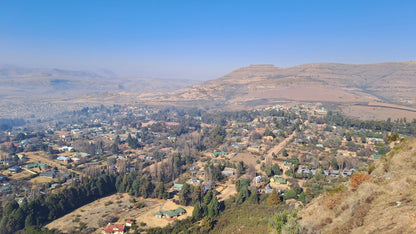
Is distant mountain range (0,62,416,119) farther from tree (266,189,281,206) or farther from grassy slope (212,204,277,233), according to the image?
grassy slope (212,204,277,233)

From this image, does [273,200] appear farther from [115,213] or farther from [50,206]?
[50,206]

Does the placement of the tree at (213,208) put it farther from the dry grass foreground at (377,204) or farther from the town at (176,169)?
the dry grass foreground at (377,204)

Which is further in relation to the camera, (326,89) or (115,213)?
(326,89)

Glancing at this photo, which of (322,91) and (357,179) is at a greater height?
(322,91)

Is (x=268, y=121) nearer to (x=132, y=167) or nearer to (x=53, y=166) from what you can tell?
(x=132, y=167)

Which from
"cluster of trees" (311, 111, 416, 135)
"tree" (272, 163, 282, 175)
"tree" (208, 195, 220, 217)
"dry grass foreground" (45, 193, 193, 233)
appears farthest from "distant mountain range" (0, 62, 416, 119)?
"dry grass foreground" (45, 193, 193, 233)

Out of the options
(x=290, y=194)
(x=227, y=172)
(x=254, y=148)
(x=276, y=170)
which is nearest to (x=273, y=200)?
(x=290, y=194)

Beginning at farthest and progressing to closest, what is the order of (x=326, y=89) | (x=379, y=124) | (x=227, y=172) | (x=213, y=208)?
(x=326, y=89), (x=379, y=124), (x=227, y=172), (x=213, y=208)
